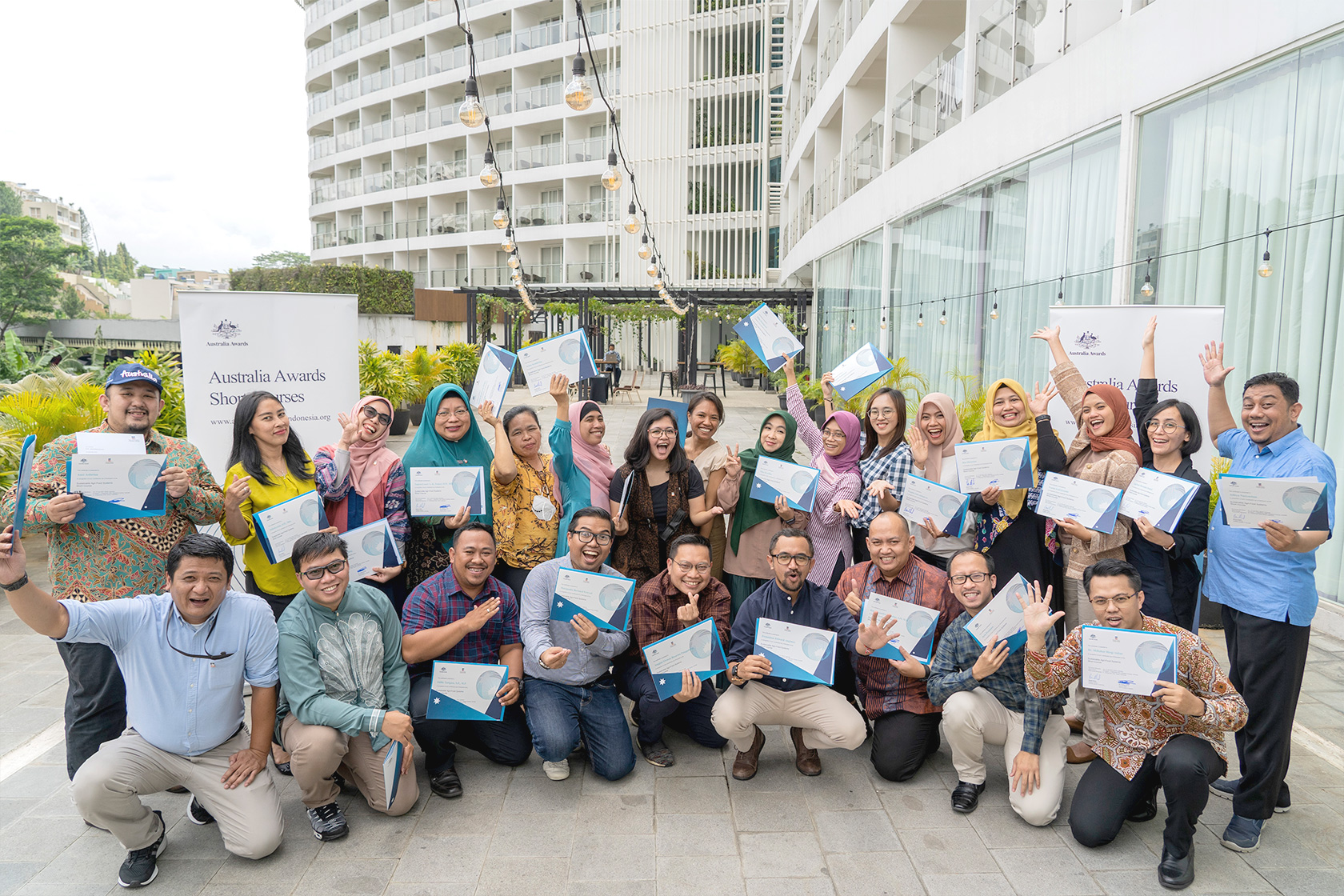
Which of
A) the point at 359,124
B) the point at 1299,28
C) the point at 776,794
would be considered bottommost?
the point at 776,794

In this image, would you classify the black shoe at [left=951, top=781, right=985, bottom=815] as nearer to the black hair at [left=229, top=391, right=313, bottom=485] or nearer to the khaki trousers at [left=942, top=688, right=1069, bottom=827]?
the khaki trousers at [left=942, top=688, right=1069, bottom=827]

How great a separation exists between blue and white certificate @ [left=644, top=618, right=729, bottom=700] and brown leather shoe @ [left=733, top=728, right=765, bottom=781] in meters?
0.46

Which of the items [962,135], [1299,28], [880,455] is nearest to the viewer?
[880,455]

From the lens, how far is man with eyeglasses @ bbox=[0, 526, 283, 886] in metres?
3.04

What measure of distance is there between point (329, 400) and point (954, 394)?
8.15 meters

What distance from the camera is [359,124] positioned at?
4206 centimetres

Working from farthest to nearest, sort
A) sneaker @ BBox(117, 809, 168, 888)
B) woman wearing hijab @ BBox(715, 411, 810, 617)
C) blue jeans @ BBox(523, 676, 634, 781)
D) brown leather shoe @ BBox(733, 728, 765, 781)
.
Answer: woman wearing hijab @ BBox(715, 411, 810, 617), brown leather shoe @ BBox(733, 728, 765, 781), blue jeans @ BBox(523, 676, 634, 781), sneaker @ BBox(117, 809, 168, 888)

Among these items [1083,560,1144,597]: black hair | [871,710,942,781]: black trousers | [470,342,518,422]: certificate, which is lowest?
[871,710,942,781]: black trousers

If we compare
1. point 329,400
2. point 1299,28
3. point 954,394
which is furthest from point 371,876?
point 954,394

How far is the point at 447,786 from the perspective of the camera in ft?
12.1

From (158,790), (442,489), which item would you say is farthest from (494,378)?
(158,790)

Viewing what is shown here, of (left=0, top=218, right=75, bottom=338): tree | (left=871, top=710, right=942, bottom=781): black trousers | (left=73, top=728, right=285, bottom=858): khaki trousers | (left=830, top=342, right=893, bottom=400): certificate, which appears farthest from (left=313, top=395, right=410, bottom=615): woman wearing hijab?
(left=0, top=218, right=75, bottom=338): tree

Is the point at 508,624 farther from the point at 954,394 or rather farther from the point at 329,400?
the point at 954,394

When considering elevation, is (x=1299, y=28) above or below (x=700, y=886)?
above
